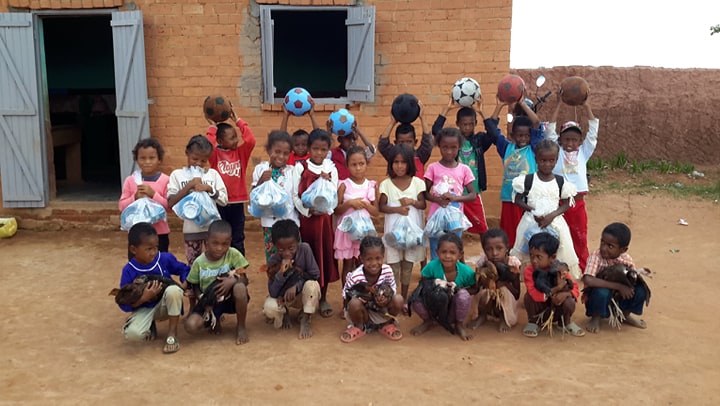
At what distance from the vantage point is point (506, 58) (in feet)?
20.2

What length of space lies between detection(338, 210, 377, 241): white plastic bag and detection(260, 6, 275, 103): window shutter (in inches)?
106

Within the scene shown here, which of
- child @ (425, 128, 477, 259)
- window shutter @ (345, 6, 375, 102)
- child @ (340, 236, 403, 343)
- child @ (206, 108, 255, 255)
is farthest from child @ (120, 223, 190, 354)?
window shutter @ (345, 6, 375, 102)

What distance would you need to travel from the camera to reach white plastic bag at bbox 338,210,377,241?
13.4 ft

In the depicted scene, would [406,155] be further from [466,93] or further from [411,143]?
[466,93]

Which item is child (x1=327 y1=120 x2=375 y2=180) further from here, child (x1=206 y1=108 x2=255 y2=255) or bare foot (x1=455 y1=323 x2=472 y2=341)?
bare foot (x1=455 y1=323 x2=472 y2=341)

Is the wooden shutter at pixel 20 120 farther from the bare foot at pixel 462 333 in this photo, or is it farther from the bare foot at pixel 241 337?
the bare foot at pixel 462 333

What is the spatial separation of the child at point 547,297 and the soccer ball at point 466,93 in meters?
1.46

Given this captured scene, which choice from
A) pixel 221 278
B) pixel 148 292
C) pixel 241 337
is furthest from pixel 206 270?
pixel 241 337

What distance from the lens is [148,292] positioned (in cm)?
346

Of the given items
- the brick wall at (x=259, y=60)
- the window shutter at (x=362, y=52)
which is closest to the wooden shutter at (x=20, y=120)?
the brick wall at (x=259, y=60)

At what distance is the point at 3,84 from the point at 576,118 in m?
8.94

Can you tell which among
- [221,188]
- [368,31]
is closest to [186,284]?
[221,188]

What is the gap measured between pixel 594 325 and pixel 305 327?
1.92 metres

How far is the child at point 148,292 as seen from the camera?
11.4 ft
